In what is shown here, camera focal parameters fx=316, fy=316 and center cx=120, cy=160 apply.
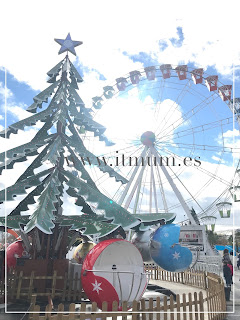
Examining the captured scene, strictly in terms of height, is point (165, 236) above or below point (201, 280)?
above

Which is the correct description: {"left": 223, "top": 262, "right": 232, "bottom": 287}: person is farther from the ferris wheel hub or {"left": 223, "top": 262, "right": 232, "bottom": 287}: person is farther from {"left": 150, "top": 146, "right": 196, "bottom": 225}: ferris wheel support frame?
the ferris wheel hub

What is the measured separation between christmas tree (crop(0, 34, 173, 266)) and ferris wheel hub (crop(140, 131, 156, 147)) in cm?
470

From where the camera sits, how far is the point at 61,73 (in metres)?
8.31

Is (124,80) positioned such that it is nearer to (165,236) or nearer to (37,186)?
(37,186)

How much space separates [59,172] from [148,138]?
20.0ft

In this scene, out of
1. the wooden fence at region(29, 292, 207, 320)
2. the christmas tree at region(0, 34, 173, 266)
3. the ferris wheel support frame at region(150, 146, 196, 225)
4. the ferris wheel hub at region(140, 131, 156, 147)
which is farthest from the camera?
the ferris wheel support frame at region(150, 146, 196, 225)

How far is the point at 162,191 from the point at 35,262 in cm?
619

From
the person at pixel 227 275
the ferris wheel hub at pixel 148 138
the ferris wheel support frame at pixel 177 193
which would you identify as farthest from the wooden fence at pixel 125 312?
the ferris wheel support frame at pixel 177 193

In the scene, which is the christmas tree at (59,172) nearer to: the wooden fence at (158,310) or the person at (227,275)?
the wooden fence at (158,310)

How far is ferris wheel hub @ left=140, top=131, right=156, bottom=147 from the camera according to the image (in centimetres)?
1281

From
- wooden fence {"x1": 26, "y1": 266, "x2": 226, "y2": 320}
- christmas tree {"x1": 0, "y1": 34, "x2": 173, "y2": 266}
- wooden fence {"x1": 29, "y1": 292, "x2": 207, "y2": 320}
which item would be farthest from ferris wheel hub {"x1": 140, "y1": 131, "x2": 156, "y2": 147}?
wooden fence {"x1": 29, "y1": 292, "x2": 207, "y2": 320}

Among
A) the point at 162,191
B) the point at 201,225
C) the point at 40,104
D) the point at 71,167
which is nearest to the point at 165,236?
the point at 71,167

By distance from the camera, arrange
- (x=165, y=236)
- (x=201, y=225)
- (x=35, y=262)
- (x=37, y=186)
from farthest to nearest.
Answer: (x=201, y=225)
(x=37, y=186)
(x=35, y=262)
(x=165, y=236)

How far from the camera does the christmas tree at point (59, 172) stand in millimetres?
6746
